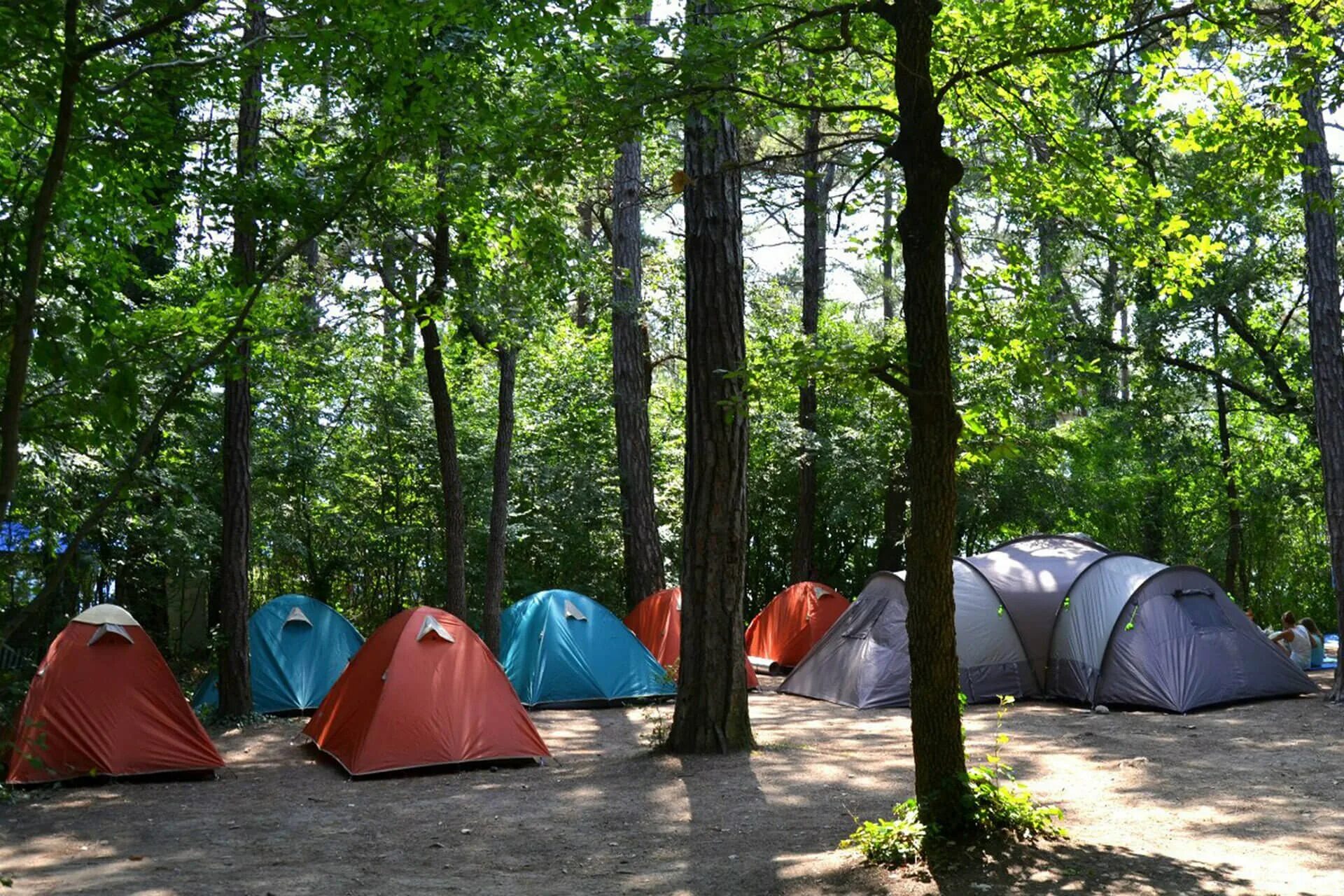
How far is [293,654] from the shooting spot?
12.5 m

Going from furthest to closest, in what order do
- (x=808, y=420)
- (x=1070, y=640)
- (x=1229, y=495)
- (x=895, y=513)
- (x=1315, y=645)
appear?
(x=1229, y=495), (x=808, y=420), (x=895, y=513), (x=1315, y=645), (x=1070, y=640)

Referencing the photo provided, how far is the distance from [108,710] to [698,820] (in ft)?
14.9

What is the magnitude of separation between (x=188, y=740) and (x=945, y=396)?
6.37 metres

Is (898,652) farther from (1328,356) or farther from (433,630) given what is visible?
(433,630)

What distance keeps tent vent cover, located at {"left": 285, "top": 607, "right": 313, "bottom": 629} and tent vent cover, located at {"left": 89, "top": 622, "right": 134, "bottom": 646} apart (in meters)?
3.41

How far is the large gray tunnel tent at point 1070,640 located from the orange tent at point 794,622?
7.04 ft

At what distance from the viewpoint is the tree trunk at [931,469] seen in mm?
5348

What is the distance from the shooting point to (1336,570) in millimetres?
11367

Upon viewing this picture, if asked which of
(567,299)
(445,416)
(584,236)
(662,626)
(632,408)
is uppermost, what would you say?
(584,236)

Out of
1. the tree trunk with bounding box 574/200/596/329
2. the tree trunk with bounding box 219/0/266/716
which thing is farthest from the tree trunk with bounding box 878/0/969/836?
the tree trunk with bounding box 574/200/596/329

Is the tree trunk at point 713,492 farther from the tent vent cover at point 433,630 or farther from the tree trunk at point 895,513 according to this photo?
the tree trunk at point 895,513

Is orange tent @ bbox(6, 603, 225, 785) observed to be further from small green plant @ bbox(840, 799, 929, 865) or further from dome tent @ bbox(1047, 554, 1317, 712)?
dome tent @ bbox(1047, 554, 1317, 712)

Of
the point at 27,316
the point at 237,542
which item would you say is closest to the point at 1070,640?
the point at 237,542

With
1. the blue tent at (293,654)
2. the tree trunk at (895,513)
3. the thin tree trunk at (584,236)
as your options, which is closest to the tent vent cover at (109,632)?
the blue tent at (293,654)
